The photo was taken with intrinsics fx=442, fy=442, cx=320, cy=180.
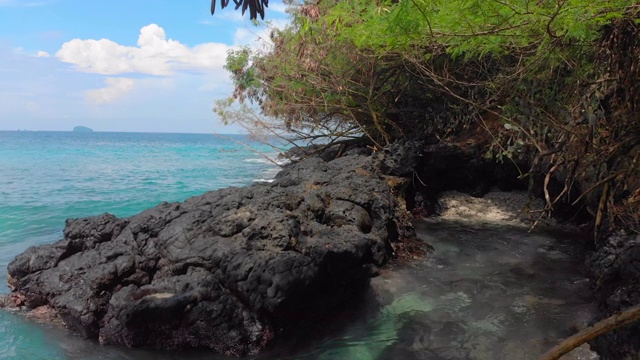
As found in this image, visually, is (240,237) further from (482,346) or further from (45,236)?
(45,236)

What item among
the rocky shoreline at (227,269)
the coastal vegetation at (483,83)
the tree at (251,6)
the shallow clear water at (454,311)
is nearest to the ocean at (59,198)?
the shallow clear water at (454,311)

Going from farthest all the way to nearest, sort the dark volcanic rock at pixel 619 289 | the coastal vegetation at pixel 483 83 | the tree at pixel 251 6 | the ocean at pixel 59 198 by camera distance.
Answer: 1. the tree at pixel 251 6
2. the ocean at pixel 59 198
3. the coastal vegetation at pixel 483 83
4. the dark volcanic rock at pixel 619 289

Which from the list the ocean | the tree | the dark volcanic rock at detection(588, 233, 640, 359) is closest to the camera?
the dark volcanic rock at detection(588, 233, 640, 359)

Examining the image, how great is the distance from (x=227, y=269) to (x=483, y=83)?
13.1ft

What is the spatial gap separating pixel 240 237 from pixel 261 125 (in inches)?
312

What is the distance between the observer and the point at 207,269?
452 centimetres

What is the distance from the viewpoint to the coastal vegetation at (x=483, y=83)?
3830 mm

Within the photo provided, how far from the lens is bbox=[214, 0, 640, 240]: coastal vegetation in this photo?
3830mm

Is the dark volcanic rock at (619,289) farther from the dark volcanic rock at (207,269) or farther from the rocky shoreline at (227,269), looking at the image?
the dark volcanic rock at (207,269)

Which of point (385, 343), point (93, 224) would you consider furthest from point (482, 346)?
point (93, 224)

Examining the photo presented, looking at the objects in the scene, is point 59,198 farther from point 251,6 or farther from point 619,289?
point 619,289

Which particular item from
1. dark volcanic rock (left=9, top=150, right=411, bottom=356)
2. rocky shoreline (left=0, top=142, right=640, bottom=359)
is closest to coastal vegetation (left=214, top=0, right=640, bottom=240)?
rocky shoreline (left=0, top=142, right=640, bottom=359)

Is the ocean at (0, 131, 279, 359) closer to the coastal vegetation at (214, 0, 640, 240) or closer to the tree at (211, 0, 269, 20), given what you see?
the coastal vegetation at (214, 0, 640, 240)

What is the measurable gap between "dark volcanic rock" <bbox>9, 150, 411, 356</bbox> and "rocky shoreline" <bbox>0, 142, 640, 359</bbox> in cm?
1
